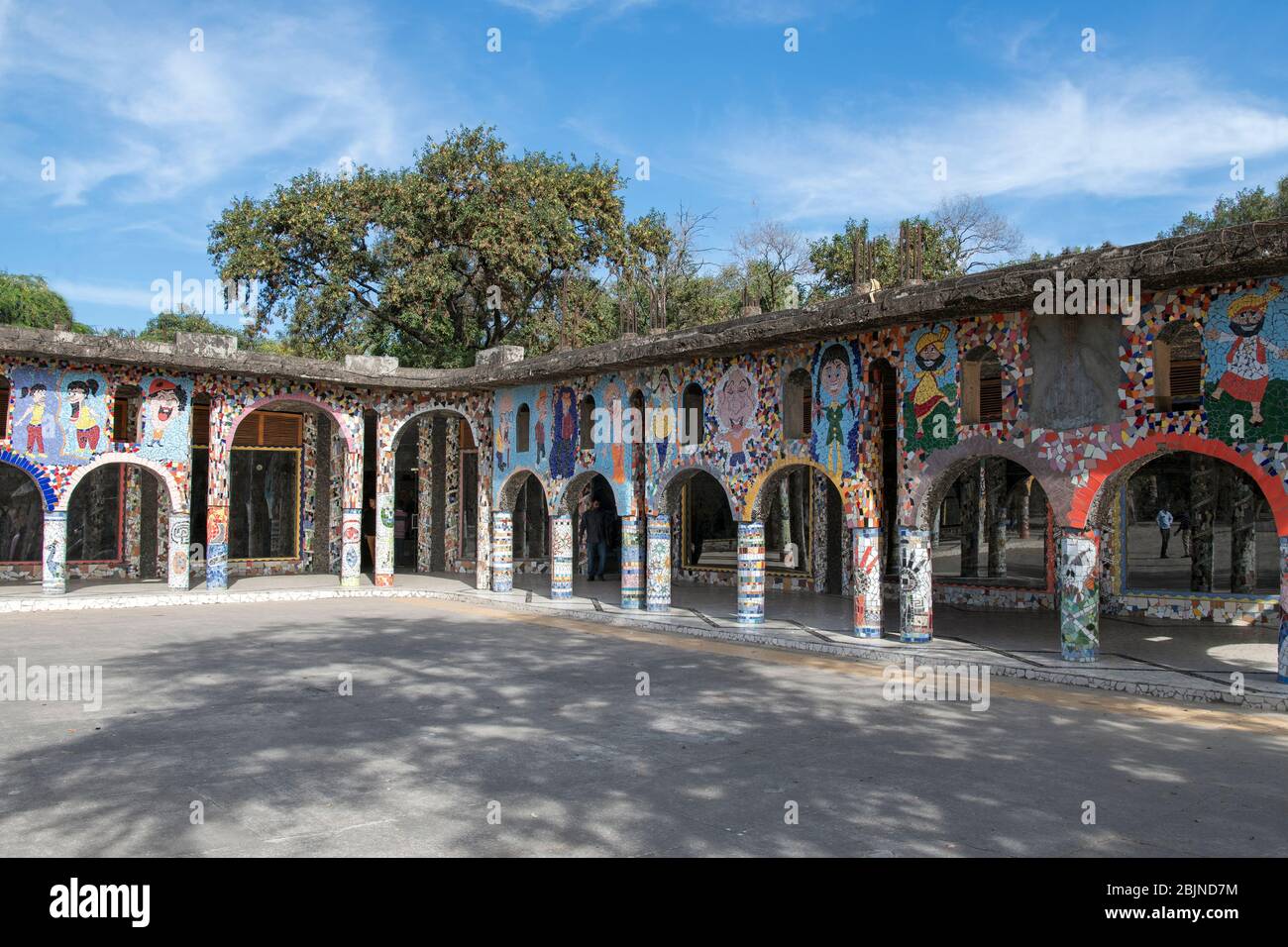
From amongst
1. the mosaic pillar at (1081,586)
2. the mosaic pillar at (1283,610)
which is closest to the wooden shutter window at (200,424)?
the mosaic pillar at (1081,586)

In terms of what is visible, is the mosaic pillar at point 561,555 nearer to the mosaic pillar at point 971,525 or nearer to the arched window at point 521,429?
the arched window at point 521,429

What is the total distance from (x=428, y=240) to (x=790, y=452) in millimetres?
14612

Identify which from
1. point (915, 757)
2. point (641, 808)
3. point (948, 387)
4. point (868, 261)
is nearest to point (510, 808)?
point (641, 808)

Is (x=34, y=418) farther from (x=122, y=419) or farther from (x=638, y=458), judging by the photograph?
(x=638, y=458)

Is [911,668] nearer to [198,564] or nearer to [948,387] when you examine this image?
[948,387]

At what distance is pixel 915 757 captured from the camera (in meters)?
7.27

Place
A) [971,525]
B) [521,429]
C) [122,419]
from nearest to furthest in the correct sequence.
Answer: [971,525] → [521,429] → [122,419]

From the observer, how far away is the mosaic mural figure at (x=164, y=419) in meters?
17.0

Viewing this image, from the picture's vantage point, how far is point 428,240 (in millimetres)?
24922

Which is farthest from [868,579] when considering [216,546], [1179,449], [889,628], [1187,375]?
[216,546]

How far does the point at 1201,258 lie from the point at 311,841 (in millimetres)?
8869

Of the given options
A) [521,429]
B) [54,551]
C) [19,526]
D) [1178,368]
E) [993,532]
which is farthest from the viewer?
[19,526]

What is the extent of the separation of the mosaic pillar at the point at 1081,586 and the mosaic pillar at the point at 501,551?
33.8 feet

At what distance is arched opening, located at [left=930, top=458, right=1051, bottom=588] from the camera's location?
16734 millimetres
